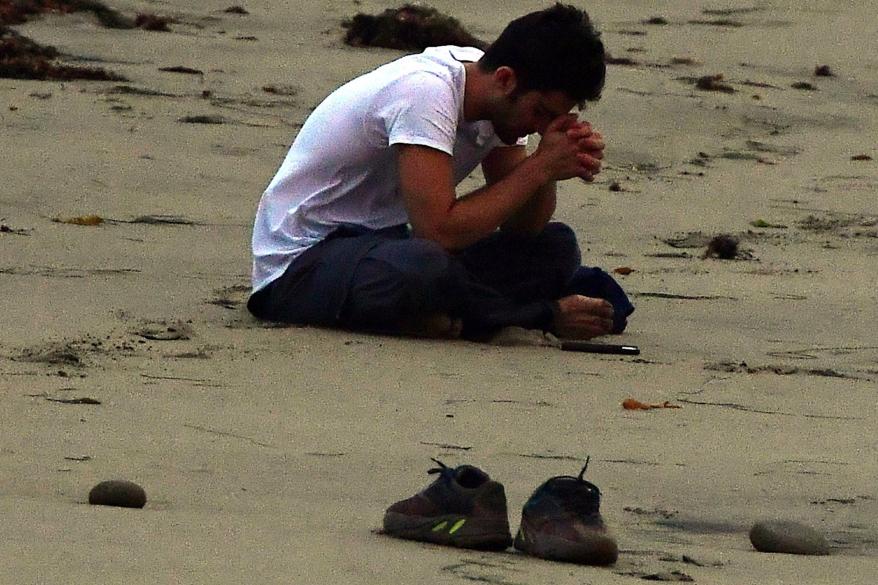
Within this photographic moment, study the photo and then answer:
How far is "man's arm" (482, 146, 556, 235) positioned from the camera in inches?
185

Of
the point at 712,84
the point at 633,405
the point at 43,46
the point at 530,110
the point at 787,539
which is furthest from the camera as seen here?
the point at 712,84

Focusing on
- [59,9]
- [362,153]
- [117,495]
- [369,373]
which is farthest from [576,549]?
[59,9]

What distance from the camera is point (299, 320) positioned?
15.0 ft

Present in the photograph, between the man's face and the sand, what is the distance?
1.78ft

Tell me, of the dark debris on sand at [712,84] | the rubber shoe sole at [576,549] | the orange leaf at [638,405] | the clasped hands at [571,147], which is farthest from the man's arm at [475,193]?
the dark debris on sand at [712,84]

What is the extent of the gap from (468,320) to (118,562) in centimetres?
231

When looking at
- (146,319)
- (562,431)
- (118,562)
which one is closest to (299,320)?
(146,319)

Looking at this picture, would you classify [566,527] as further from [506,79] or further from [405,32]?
[405,32]

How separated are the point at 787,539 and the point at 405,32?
283 inches

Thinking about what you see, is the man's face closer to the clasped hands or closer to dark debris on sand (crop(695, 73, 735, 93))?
the clasped hands

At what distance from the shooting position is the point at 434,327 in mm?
4508

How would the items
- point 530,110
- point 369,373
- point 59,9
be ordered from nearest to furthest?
point 369,373 < point 530,110 < point 59,9

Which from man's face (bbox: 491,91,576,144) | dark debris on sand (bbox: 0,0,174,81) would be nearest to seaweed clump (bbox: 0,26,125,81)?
dark debris on sand (bbox: 0,0,174,81)

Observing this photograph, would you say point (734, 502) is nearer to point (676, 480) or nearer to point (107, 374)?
point (676, 480)
